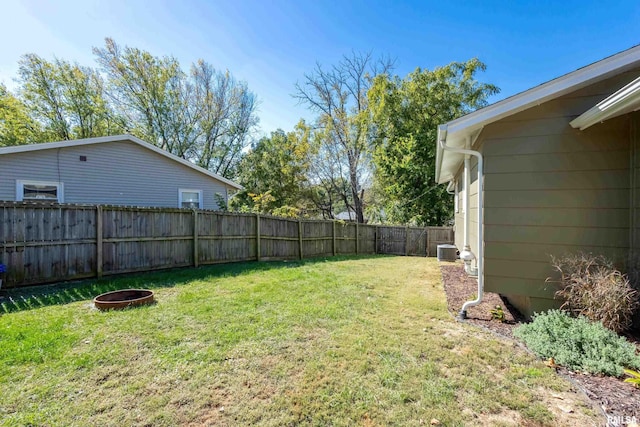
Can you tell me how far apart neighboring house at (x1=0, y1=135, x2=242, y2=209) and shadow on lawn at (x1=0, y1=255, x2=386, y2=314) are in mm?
5008

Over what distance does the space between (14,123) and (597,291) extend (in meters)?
27.4

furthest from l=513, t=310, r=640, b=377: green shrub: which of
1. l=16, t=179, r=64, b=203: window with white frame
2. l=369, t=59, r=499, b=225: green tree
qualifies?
l=369, t=59, r=499, b=225: green tree

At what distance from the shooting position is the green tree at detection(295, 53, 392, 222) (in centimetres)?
2058

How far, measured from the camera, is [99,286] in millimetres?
5688

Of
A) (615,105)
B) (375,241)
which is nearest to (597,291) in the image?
(615,105)

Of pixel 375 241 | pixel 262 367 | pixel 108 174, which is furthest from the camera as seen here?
pixel 375 241

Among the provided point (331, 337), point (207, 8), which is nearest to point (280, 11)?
point (207, 8)

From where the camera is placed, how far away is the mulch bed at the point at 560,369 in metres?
2.25

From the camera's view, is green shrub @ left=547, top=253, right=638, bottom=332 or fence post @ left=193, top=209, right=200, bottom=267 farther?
fence post @ left=193, top=209, right=200, bottom=267

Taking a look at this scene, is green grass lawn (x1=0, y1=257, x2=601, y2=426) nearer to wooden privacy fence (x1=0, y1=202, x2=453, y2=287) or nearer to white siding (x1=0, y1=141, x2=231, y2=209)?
wooden privacy fence (x1=0, y1=202, x2=453, y2=287)

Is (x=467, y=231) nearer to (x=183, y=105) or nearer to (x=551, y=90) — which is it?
(x=551, y=90)

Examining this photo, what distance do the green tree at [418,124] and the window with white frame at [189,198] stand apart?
10526 millimetres

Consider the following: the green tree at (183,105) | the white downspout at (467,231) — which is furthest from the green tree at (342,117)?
the white downspout at (467,231)

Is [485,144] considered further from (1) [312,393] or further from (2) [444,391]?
(1) [312,393]
